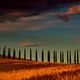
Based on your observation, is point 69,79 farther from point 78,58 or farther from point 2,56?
point 2,56

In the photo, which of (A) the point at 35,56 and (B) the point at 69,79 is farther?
(A) the point at 35,56

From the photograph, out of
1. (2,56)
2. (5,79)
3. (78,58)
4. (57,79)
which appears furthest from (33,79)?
(2,56)

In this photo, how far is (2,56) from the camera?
325 ft

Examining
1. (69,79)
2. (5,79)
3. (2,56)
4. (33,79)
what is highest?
(69,79)

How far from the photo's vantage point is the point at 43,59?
94812 mm

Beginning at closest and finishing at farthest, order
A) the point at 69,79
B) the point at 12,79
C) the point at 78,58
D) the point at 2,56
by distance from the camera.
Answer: the point at 69,79, the point at 12,79, the point at 78,58, the point at 2,56

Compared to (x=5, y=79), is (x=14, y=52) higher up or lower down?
lower down

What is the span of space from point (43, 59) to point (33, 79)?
7939cm

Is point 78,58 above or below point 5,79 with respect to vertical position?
below

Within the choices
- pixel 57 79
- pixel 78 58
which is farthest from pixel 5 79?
pixel 78 58

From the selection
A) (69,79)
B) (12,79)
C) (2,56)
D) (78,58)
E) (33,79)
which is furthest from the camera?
(2,56)

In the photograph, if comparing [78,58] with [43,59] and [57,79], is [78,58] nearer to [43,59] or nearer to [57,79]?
[43,59]

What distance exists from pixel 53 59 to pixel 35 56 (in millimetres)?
5187

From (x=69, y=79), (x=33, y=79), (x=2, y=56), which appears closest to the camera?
(x=69, y=79)
